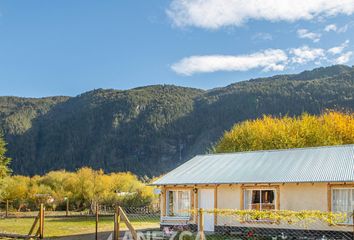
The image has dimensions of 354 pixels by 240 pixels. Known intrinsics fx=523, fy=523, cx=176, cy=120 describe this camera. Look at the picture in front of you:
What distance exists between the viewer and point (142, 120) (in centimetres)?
13688

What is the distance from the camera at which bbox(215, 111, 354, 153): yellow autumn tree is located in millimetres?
40781

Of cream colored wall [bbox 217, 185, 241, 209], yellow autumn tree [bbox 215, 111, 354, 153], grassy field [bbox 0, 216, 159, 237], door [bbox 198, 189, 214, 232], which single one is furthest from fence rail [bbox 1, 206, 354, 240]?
yellow autumn tree [bbox 215, 111, 354, 153]

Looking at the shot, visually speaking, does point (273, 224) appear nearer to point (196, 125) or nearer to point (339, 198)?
point (339, 198)

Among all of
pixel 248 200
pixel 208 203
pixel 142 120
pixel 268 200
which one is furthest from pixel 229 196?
pixel 142 120

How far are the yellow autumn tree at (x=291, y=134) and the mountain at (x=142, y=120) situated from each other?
57.1 metres

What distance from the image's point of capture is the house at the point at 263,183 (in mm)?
21141

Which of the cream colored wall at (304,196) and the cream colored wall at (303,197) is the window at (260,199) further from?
the cream colored wall at (304,196)

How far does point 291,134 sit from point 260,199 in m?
19.6

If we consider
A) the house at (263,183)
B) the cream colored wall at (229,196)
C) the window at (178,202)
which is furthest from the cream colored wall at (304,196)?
the window at (178,202)

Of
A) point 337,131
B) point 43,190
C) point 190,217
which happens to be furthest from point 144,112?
point 190,217

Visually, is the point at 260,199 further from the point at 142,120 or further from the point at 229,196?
the point at 142,120

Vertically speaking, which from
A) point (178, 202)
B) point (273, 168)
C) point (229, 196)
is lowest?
point (178, 202)

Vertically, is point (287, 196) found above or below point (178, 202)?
above

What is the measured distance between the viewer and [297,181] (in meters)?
21.4
